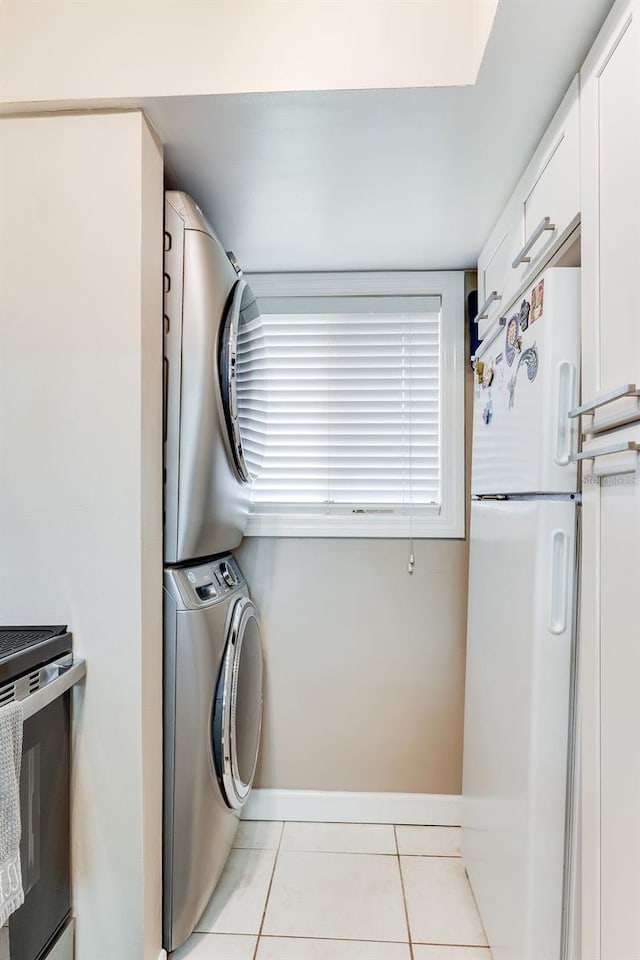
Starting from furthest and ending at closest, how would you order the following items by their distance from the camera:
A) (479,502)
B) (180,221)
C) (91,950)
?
(479,502), (180,221), (91,950)

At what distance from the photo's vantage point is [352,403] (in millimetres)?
2416

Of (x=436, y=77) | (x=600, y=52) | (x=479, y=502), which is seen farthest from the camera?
(x=479, y=502)

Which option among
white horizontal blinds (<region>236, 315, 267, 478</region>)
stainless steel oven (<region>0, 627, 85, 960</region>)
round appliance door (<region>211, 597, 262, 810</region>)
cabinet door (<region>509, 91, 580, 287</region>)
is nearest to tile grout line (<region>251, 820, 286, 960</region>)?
round appliance door (<region>211, 597, 262, 810</region>)

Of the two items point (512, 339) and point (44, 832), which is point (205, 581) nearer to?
point (44, 832)

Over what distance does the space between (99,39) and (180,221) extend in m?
0.42

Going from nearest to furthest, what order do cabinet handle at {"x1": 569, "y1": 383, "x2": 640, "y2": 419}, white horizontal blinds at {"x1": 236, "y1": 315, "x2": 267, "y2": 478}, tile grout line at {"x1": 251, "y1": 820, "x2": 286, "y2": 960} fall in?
cabinet handle at {"x1": 569, "y1": 383, "x2": 640, "y2": 419} < tile grout line at {"x1": 251, "y1": 820, "x2": 286, "y2": 960} < white horizontal blinds at {"x1": 236, "y1": 315, "x2": 267, "y2": 478}

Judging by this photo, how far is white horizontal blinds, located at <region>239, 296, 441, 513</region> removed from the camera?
7.89 feet

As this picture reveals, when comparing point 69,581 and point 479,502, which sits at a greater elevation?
point 479,502

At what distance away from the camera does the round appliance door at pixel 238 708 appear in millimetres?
1693

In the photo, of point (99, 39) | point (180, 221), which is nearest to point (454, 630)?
point (180, 221)

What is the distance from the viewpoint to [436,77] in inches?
51.7

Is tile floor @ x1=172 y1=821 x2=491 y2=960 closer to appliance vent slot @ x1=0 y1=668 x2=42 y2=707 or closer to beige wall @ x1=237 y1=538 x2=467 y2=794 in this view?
beige wall @ x1=237 y1=538 x2=467 y2=794

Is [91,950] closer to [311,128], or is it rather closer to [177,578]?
[177,578]

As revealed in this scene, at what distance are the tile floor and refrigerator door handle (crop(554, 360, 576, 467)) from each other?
1414mm
